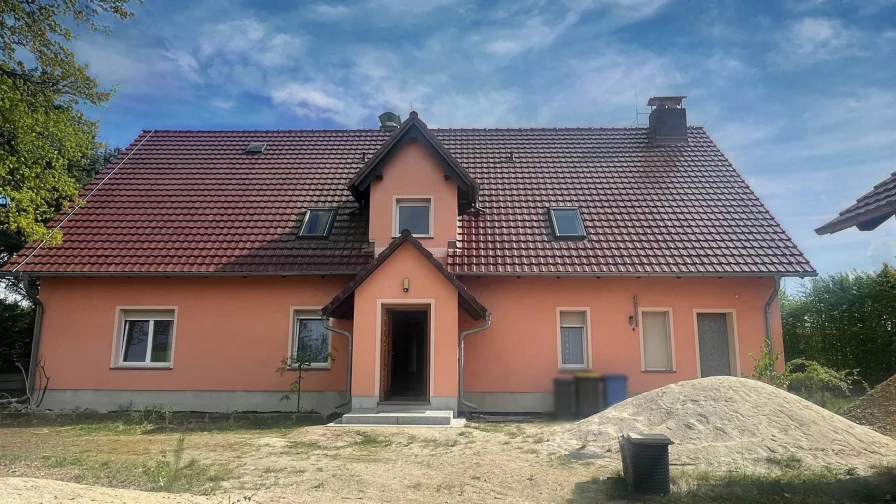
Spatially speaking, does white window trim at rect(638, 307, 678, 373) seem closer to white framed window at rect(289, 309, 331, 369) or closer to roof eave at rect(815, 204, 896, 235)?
roof eave at rect(815, 204, 896, 235)

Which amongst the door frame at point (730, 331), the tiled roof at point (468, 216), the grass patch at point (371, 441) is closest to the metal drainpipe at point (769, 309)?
the tiled roof at point (468, 216)

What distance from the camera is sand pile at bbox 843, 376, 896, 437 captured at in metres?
9.67

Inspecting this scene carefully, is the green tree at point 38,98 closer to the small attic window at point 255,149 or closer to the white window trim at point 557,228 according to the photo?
the small attic window at point 255,149

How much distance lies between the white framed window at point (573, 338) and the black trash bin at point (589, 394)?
38 centimetres

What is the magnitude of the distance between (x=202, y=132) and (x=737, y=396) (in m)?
17.3

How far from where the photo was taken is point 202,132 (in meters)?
18.9

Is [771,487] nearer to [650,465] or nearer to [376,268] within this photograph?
[650,465]

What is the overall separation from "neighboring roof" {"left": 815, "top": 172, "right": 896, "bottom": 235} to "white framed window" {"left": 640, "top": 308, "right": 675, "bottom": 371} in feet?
19.9

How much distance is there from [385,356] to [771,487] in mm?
7819

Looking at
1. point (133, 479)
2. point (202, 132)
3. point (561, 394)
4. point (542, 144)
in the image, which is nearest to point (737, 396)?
point (561, 394)

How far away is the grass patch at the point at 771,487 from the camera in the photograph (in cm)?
601

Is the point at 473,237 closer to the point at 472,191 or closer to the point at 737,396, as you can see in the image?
the point at 472,191

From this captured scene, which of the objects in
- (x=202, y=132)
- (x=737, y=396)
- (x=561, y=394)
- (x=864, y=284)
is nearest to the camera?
(x=737, y=396)

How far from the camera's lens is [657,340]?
44.2 feet
